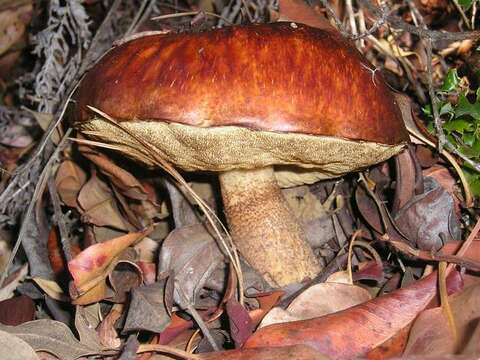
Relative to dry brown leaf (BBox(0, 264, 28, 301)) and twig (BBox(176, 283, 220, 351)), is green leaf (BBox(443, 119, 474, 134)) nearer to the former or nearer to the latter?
twig (BBox(176, 283, 220, 351))

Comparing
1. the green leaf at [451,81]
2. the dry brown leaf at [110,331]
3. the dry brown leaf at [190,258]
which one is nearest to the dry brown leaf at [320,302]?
the dry brown leaf at [190,258]

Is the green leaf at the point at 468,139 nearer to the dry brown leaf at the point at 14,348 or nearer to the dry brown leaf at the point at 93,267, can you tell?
the dry brown leaf at the point at 93,267

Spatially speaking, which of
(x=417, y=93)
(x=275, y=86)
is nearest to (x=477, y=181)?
(x=417, y=93)

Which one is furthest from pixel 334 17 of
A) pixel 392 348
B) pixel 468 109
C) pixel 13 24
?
pixel 13 24

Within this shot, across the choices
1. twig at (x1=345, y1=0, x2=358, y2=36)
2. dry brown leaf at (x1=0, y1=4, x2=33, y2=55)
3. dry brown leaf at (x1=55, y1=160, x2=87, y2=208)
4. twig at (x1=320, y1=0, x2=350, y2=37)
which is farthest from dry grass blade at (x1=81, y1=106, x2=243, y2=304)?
dry brown leaf at (x1=0, y1=4, x2=33, y2=55)

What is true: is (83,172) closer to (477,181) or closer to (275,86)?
(275,86)

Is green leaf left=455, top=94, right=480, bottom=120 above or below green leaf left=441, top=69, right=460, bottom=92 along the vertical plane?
below
